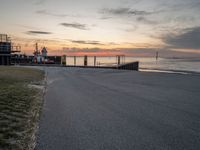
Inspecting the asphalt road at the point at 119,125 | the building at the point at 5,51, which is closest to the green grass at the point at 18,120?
the asphalt road at the point at 119,125

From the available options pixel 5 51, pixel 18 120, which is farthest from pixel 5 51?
pixel 18 120

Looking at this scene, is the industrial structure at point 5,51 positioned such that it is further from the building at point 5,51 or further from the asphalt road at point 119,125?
the asphalt road at point 119,125

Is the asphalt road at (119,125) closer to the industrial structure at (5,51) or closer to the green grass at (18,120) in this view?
the green grass at (18,120)

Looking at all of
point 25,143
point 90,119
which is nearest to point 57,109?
point 90,119

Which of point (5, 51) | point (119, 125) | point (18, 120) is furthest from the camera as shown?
point (5, 51)

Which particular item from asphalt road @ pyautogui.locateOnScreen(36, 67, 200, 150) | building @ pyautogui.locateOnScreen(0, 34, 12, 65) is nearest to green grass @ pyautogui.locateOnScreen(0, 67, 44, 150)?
asphalt road @ pyautogui.locateOnScreen(36, 67, 200, 150)

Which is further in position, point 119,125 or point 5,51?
point 5,51

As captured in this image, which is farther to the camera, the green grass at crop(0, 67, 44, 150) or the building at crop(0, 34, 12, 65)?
the building at crop(0, 34, 12, 65)

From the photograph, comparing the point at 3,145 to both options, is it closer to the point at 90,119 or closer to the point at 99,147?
the point at 99,147

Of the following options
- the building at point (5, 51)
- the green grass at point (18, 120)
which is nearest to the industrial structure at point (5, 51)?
the building at point (5, 51)

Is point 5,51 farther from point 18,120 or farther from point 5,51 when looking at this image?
point 18,120

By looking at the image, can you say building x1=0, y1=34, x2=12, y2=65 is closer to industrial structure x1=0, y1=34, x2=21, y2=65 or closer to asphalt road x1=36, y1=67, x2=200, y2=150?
industrial structure x1=0, y1=34, x2=21, y2=65

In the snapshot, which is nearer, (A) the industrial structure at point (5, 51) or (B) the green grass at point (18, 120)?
(B) the green grass at point (18, 120)

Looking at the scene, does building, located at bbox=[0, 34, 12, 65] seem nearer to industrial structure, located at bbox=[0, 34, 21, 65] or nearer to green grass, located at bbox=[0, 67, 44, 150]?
industrial structure, located at bbox=[0, 34, 21, 65]
